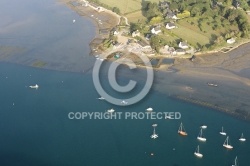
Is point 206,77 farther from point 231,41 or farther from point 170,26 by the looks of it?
point 170,26

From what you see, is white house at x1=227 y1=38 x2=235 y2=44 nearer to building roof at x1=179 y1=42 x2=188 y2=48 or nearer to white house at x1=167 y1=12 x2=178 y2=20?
building roof at x1=179 y1=42 x2=188 y2=48

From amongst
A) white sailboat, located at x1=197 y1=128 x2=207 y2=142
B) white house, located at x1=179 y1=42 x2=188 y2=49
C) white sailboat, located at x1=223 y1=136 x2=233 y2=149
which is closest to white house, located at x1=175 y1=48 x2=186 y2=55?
white house, located at x1=179 y1=42 x2=188 y2=49

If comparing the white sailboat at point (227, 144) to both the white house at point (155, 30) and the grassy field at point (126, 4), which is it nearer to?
the white house at point (155, 30)

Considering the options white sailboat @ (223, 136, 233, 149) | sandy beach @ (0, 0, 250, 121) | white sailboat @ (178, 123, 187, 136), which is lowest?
white sailboat @ (178, 123, 187, 136)

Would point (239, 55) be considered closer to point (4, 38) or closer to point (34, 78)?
point (34, 78)

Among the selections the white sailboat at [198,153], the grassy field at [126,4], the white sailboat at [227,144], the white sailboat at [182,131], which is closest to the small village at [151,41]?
the grassy field at [126,4]
